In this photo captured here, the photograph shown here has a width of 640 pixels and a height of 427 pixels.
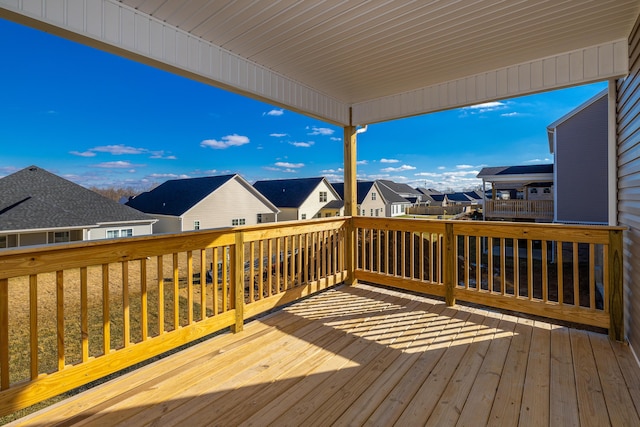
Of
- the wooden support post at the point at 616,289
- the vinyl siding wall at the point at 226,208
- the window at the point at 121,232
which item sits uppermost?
the vinyl siding wall at the point at 226,208

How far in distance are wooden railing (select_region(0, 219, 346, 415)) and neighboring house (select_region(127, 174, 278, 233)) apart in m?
0.37

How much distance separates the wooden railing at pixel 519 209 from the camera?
34.1 feet

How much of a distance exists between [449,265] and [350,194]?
1.58 meters

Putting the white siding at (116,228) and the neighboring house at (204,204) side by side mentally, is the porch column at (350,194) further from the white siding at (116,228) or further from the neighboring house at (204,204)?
the white siding at (116,228)

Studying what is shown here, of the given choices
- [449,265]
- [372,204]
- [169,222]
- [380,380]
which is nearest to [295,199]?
[372,204]

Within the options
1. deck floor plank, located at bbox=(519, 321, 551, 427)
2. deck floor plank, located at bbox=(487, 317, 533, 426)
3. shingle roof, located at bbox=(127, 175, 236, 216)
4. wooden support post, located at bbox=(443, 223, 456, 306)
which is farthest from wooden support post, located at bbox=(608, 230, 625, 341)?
shingle roof, located at bbox=(127, 175, 236, 216)

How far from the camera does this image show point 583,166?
8.57m

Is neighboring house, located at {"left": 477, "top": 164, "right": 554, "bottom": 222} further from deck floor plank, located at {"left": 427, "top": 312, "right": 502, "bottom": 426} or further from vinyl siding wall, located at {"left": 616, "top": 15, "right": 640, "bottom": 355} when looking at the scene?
deck floor plank, located at {"left": 427, "top": 312, "right": 502, "bottom": 426}

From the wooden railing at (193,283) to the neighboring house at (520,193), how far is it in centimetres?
880

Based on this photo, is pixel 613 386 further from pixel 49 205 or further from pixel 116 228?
pixel 49 205

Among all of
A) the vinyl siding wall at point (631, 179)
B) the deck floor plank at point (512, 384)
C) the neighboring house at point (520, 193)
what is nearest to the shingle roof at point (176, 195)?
the deck floor plank at point (512, 384)

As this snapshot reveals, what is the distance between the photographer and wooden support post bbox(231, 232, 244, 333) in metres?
2.71

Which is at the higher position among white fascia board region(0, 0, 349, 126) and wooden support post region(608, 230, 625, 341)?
white fascia board region(0, 0, 349, 126)

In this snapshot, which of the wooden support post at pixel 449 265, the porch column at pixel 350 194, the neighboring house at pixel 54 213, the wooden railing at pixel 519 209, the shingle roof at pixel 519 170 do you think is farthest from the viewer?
the shingle roof at pixel 519 170
